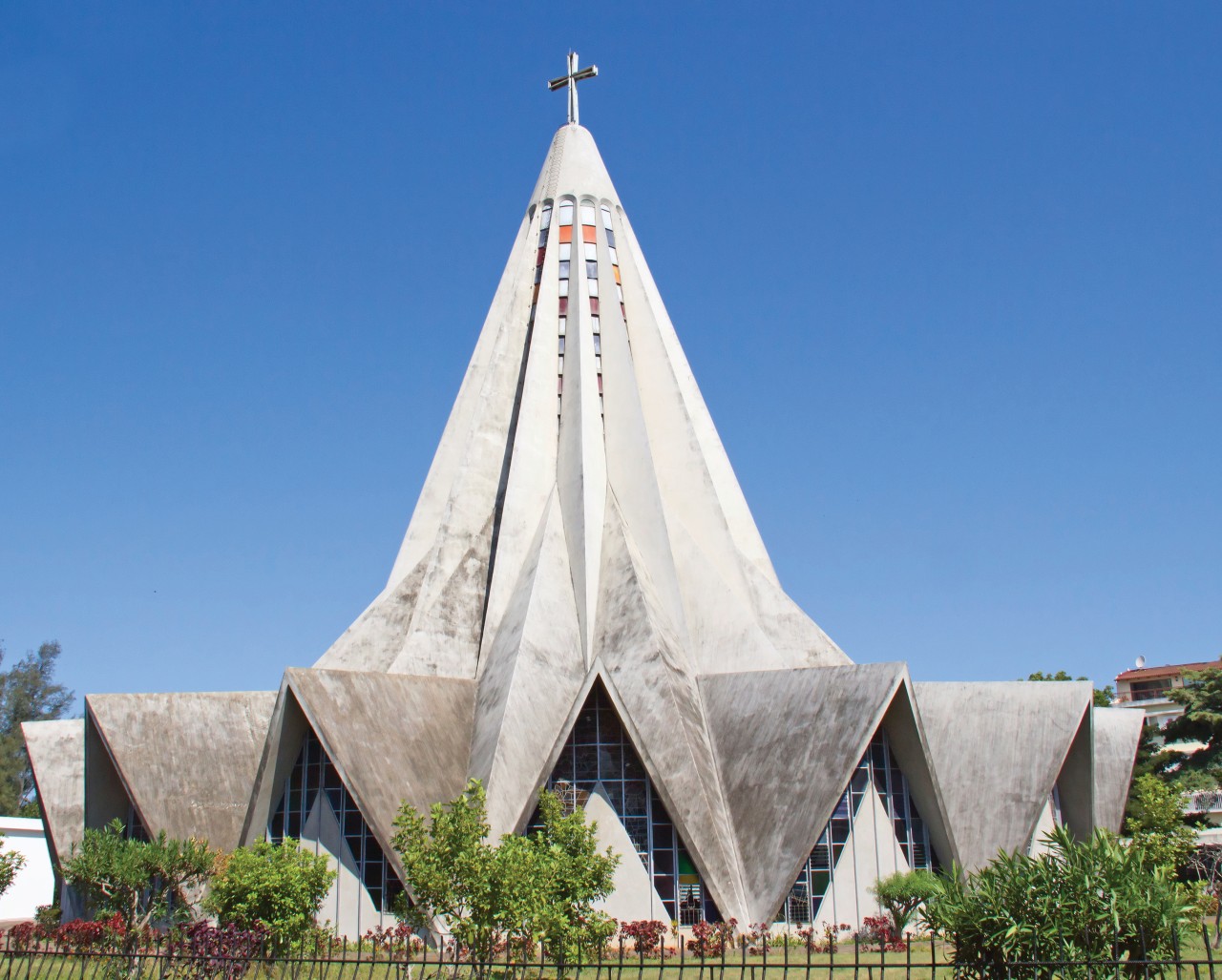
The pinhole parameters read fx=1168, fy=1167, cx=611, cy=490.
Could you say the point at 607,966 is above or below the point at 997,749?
below

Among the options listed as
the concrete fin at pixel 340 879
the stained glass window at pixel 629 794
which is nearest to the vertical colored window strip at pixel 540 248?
the stained glass window at pixel 629 794

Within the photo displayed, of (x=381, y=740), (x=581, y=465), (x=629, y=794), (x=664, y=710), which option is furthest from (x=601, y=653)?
(x=381, y=740)

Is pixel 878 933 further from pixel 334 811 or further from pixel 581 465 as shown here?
pixel 581 465

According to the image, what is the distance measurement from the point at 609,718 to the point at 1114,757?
552 inches

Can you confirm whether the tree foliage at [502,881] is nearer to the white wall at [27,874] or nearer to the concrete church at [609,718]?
the concrete church at [609,718]

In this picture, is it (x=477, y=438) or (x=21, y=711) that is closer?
(x=477, y=438)

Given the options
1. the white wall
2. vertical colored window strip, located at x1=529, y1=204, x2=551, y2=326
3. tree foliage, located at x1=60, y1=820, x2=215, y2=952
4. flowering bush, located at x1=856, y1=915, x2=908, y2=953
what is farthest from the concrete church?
the white wall

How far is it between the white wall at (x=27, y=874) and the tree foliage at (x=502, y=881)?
30.6 metres

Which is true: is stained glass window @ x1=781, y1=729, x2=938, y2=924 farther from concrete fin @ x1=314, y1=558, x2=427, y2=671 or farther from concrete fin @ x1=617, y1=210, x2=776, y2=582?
concrete fin @ x1=314, y1=558, x2=427, y2=671

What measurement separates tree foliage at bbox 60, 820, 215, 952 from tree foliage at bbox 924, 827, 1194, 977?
15.3 metres

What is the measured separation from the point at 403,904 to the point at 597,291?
21654 mm

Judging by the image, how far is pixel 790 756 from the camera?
23672 millimetres

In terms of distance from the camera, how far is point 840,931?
73.9ft

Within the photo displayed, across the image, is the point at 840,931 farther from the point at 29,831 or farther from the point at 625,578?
the point at 29,831
